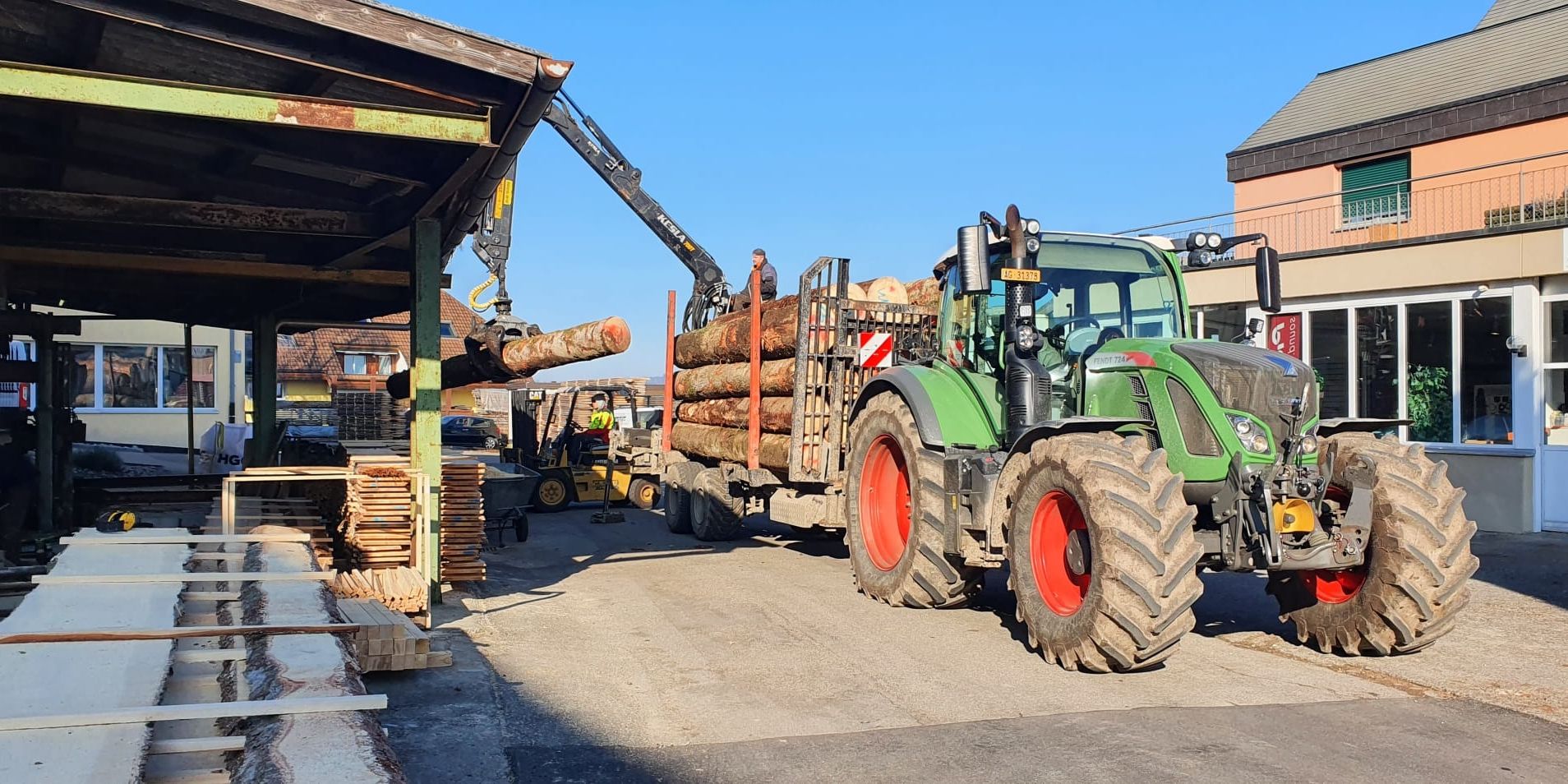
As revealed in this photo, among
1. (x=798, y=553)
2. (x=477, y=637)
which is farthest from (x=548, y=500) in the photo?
(x=477, y=637)

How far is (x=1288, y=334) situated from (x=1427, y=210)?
257cm

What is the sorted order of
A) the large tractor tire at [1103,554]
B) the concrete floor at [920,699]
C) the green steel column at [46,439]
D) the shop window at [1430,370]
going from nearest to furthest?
the concrete floor at [920,699] → the large tractor tire at [1103,554] → the green steel column at [46,439] → the shop window at [1430,370]

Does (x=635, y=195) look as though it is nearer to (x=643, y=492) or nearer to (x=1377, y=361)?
(x=643, y=492)

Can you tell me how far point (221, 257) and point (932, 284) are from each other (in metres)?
6.98

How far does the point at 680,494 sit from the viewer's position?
1434 centimetres

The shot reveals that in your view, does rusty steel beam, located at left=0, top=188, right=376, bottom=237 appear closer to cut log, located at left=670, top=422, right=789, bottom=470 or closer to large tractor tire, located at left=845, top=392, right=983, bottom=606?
cut log, located at left=670, top=422, right=789, bottom=470

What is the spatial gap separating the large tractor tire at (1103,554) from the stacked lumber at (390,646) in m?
3.61

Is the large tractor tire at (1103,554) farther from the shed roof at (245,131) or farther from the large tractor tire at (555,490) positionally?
the large tractor tire at (555,490)

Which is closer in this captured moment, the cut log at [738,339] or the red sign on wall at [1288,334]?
the cut log at [738,339]

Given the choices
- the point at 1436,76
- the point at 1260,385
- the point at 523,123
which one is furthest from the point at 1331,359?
the point at 523,123

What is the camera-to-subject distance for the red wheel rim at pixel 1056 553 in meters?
7.21

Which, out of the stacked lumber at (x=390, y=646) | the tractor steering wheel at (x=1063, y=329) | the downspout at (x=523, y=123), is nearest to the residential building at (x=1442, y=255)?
the tractor steering wheel at (x=1063, y=329)

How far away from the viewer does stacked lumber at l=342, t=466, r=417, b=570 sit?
8.85 metres

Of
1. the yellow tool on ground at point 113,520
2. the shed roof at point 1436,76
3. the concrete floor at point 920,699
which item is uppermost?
the shed roof at point 1436,76
